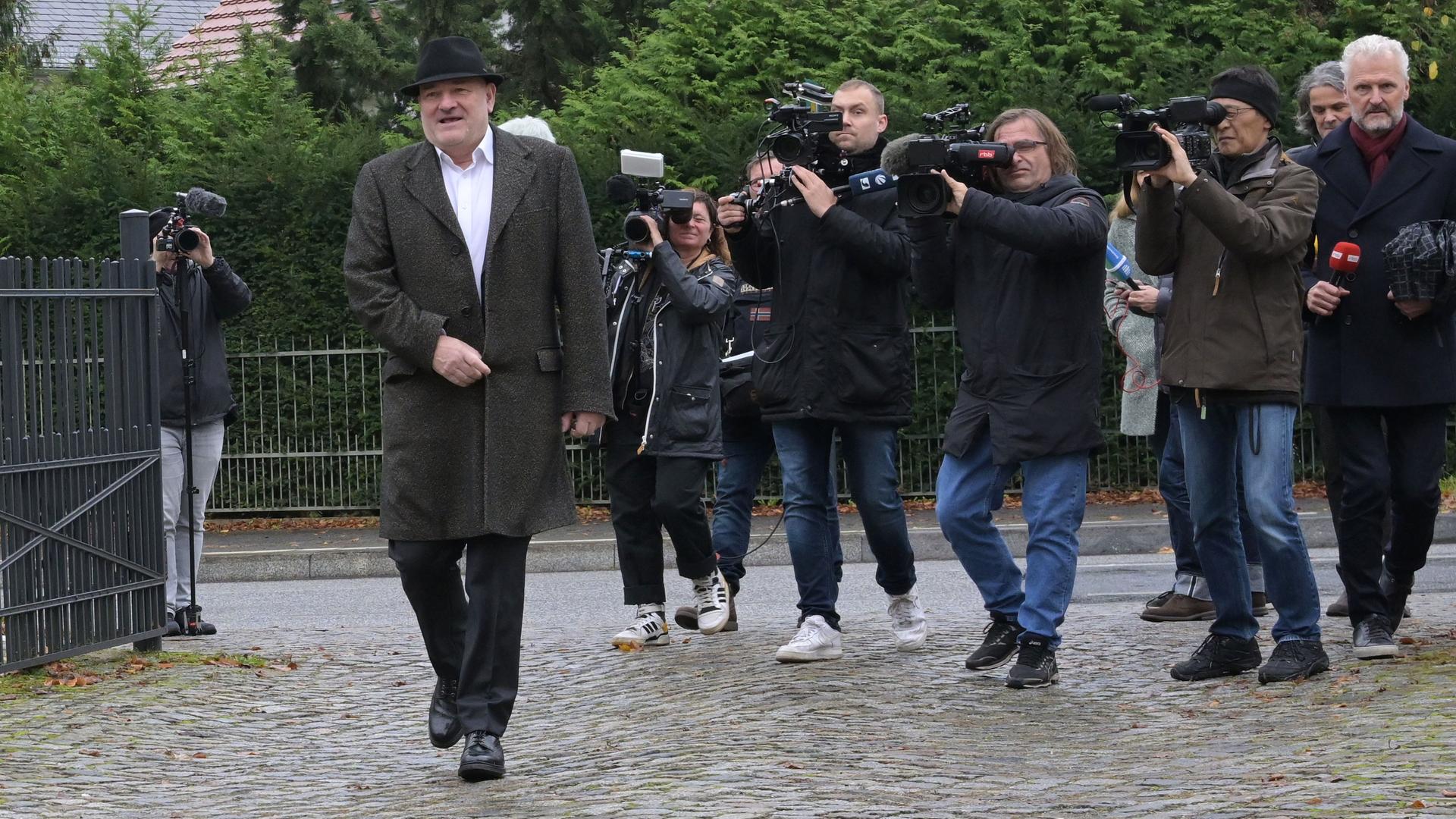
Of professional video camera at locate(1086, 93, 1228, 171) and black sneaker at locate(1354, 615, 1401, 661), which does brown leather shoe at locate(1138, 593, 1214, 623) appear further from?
professional video camera at locate(1086, 93, 1228, 171)

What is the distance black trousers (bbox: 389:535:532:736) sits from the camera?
18.3 ft

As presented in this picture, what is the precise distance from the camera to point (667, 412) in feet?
25.8

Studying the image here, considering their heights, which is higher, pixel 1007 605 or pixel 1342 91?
pixel 1342 91

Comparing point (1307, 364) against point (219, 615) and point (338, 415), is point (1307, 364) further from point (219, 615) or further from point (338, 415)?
point (338, 415)

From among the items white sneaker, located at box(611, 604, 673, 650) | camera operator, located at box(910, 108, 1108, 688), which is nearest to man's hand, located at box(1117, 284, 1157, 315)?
camera operator, located at box(910, 108, 1108, 688)

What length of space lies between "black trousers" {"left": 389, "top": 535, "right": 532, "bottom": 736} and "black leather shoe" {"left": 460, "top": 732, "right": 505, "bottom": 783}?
0.03m

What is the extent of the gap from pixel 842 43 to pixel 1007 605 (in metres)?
10.4

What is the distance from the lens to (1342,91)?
25.3ft

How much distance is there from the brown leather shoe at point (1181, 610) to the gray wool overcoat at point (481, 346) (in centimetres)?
345

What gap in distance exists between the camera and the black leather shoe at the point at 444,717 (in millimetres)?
5730

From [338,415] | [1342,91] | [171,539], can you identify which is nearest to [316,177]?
[338,415]

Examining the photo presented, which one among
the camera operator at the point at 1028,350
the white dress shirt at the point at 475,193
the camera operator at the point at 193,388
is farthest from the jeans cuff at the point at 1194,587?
the camera operator at the point at 193,388

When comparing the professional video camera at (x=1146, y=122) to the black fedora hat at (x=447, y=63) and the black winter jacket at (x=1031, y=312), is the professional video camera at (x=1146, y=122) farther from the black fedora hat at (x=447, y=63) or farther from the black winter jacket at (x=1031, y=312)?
the black fedora hat at (x=447, y=63)

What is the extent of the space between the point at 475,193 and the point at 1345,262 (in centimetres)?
314
